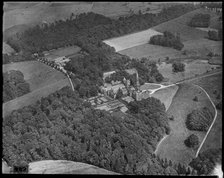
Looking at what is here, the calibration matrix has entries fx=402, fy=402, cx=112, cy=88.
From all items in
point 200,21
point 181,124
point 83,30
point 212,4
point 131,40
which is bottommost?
point 181,124

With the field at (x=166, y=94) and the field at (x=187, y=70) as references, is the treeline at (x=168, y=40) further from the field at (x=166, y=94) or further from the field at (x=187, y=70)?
the field at (x=166, y=94)

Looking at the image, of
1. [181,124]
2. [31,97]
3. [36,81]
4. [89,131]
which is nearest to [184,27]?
[36,81]

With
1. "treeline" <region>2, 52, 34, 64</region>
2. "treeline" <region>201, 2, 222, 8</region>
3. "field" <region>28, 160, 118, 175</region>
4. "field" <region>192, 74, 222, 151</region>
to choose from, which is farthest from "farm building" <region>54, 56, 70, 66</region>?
"treeline" <region>201, 2, 222, 8</region>

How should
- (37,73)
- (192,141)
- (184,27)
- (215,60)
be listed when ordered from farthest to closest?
(184,27), (215,60), (37,73), (192,141)

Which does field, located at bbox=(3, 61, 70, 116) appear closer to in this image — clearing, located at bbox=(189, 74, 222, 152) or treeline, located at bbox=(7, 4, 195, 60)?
treeline, located at bbox=(7, 4, 195, 60)

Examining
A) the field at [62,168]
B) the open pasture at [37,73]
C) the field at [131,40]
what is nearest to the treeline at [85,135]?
the field at [62,168]

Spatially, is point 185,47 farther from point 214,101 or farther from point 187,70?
point 214,101
